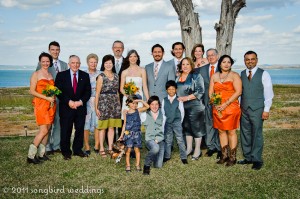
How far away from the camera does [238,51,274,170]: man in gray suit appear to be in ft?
22.1

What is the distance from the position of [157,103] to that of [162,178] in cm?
158

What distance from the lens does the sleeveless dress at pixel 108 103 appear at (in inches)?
301

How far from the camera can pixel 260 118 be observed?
6848 mm

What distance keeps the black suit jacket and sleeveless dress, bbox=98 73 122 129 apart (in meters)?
0.39

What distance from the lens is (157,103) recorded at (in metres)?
7.10

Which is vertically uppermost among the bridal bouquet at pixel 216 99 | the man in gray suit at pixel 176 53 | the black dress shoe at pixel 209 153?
the man in gray suit at pixel 176 53

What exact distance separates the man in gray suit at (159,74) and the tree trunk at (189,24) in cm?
270

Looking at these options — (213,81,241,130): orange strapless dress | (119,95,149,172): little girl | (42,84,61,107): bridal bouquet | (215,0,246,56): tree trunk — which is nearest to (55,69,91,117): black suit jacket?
(42,84,61,107): bridal bouquet

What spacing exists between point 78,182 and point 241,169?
10.4 feet

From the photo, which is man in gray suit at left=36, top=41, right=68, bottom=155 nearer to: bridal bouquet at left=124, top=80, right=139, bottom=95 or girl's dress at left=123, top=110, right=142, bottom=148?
bridal bouquet at left=124, top=80, right=139, bottom=95

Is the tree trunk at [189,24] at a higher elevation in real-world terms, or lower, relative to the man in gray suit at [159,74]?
higher

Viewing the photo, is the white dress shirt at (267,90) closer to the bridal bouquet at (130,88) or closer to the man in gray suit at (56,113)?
the bridal bouquet at (130,88)

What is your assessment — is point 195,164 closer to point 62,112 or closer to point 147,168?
point 147,168

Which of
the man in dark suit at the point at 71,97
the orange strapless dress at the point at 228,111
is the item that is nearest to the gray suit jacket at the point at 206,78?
the orange strapless dress at the point at 228,111
